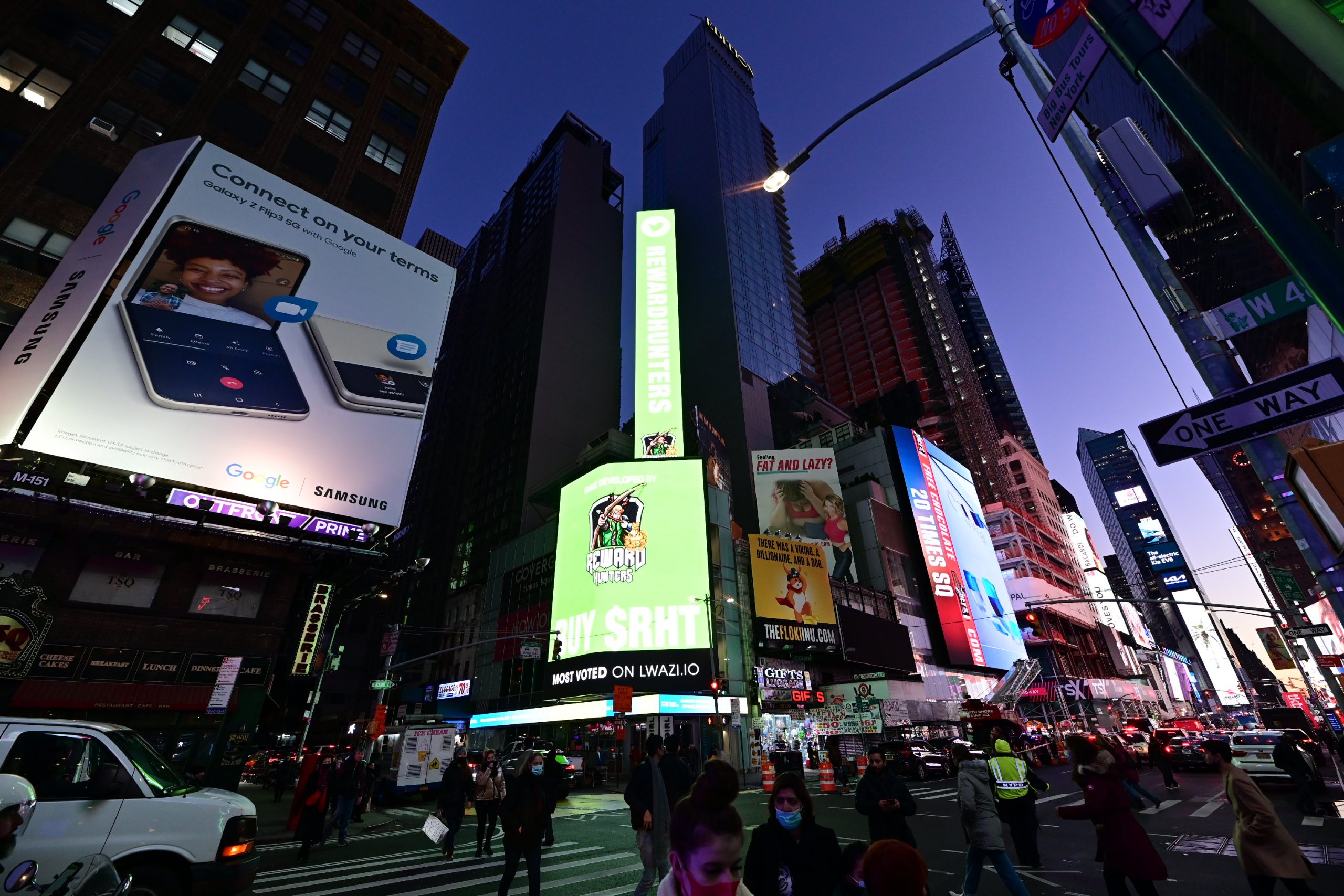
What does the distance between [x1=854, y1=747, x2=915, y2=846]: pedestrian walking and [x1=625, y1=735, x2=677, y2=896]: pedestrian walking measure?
245cm

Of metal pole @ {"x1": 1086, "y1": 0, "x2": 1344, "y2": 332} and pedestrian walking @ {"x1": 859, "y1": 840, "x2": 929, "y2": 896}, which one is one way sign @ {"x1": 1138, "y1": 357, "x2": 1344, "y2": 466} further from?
pedestrian walking @ {"x1": 859, "y1": 840, "x2": 929, "y2": 896}

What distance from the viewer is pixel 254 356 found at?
2016 centimetres

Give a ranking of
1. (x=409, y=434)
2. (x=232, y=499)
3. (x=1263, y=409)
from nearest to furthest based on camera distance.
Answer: (x=1263, y=409), (x=232, y=499), (x=409, y=434)

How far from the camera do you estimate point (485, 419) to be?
296ft

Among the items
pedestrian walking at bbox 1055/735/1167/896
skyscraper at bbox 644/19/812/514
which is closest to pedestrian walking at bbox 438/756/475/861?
pedestrian walking at bbox 1055/735/1167/896

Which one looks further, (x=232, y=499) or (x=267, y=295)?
(x=267, y=295)

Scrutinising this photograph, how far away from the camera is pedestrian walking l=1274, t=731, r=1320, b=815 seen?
11641mm

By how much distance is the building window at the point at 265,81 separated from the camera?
96.7ft

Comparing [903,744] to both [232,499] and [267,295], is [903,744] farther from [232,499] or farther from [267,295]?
[267,295]

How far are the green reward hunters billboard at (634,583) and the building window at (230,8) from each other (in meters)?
33.6

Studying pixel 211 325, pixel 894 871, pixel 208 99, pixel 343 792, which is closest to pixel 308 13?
pixel 208 99

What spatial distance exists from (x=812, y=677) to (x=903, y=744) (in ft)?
56.6

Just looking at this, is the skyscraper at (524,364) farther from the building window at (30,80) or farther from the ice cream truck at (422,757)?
the building window at (30,80)

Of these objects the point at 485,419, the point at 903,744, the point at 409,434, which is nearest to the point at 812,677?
the point at 903,744
